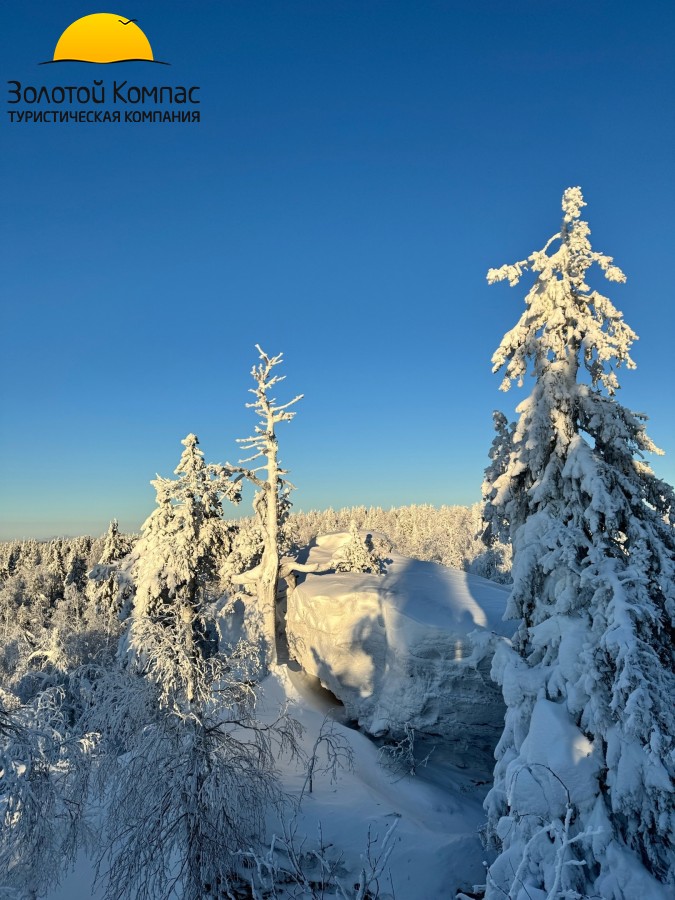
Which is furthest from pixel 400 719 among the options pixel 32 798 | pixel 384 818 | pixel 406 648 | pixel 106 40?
pixel 106 40

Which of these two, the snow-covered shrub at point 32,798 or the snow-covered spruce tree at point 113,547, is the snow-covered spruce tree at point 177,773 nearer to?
the snow-covered shrub at point 32,798

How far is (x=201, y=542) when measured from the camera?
23344 mm

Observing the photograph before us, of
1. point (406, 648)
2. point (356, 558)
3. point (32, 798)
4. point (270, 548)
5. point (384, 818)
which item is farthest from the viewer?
point (356, 558)

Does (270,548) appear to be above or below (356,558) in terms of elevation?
above

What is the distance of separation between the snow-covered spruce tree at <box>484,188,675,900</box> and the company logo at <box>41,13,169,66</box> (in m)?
11.5

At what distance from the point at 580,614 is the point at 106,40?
18010mm

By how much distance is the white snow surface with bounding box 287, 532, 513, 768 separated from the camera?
1738cm

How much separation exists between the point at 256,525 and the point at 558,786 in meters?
18.0

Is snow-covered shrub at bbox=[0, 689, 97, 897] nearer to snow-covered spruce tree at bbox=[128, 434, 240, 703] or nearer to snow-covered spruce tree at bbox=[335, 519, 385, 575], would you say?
snow-covered spruce tree at bbox=[128, 434, 240, 703]

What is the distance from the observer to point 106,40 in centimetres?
1404

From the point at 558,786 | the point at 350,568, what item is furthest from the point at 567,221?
the point at 350,568

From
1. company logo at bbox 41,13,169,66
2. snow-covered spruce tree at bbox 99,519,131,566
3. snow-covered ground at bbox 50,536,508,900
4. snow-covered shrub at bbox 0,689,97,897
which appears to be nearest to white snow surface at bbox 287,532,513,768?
snow-covered ground at bbox 50,536,508,900

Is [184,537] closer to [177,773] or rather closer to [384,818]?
[384,818]

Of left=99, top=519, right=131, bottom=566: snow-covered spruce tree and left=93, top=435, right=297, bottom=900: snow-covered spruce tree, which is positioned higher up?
left=99, top=519, right=131, bottom=566: snow-covered spruce tree
